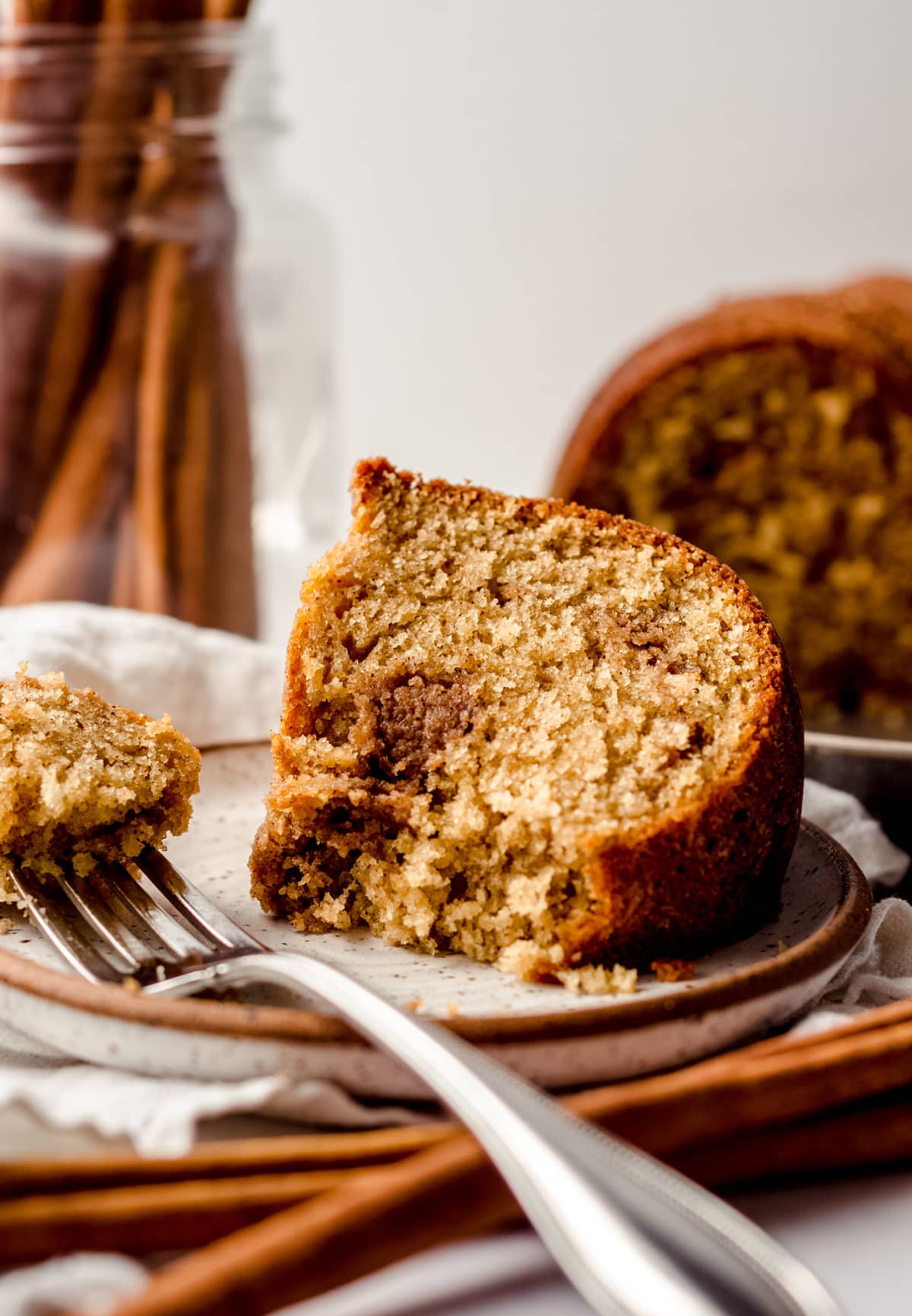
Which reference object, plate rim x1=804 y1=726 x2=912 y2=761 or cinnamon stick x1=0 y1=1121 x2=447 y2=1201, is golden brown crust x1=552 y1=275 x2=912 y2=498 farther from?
cinnamon stick x1=0 y1=1121 x2=447 y2=1201

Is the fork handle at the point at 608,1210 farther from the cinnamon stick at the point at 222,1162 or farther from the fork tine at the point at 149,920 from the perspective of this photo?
the fork tine at the point at 149,920

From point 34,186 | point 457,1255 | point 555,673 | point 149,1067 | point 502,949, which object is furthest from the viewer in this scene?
point 34,186

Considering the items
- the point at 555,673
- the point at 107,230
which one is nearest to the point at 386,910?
the point at 555,673

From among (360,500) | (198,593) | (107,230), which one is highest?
(107,230)

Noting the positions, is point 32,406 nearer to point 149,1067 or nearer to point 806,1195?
point 149,1067

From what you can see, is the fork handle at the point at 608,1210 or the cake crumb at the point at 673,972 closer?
the fork handle at the point at 608,1210

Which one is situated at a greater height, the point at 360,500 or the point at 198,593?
the point at 360,500

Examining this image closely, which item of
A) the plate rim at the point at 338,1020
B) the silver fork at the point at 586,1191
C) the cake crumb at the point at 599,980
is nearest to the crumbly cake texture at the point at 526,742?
the cake crumb at the point at 599,980
